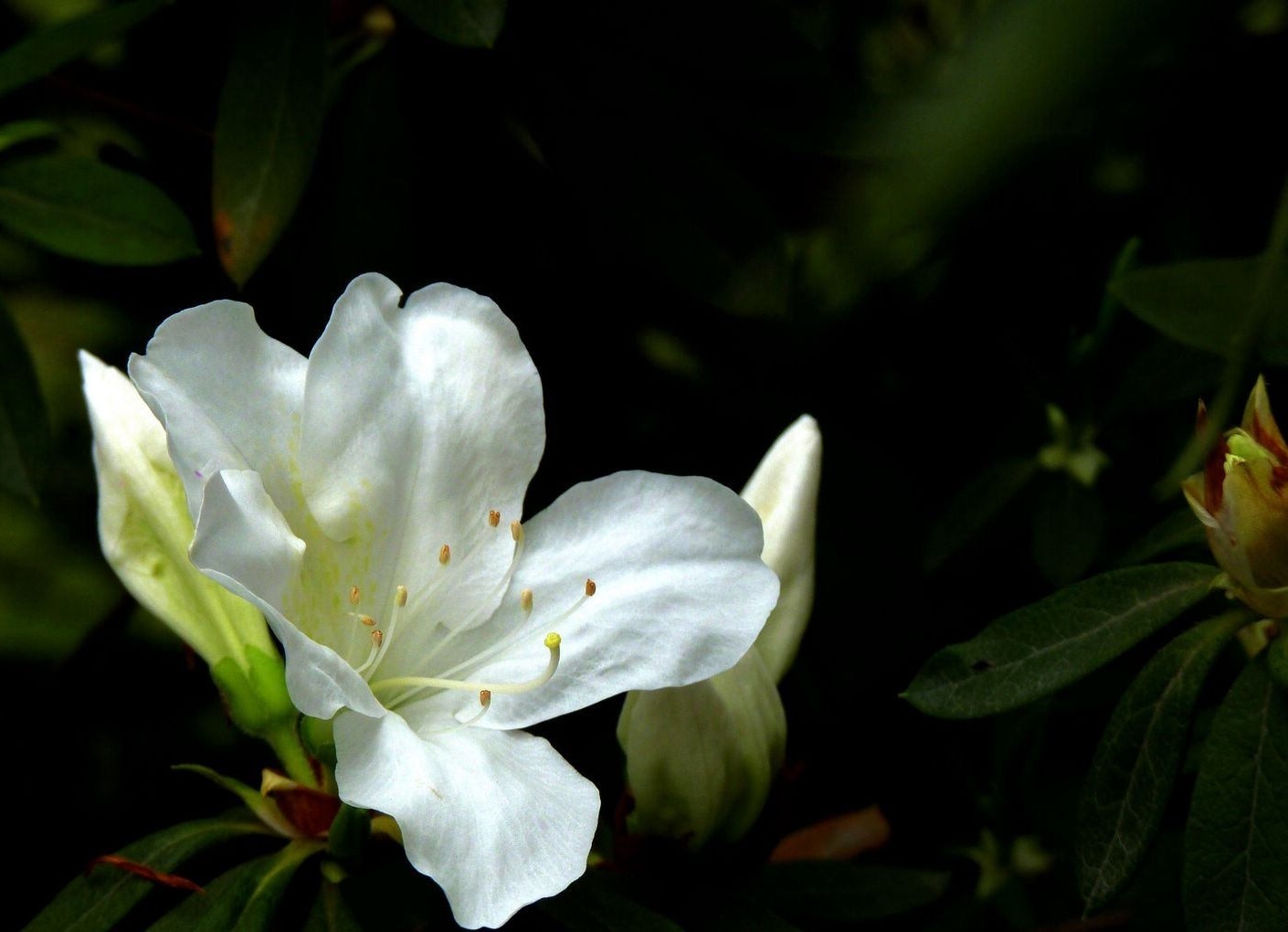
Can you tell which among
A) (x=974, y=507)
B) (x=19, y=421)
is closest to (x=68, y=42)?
(x=19, y=421)

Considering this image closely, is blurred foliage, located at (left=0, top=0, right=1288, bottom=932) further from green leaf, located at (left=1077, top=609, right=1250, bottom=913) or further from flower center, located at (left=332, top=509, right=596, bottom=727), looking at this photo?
flower center, located at (left=332, top=509, right=596, bottom=727)

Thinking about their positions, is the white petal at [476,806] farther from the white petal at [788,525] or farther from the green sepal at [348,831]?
the white petal at [788,525]

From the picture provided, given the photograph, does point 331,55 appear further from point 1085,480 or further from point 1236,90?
point 1236,90

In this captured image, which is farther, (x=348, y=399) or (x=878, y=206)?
(x=348, y=399)

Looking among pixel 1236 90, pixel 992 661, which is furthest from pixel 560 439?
pixel 1236 90

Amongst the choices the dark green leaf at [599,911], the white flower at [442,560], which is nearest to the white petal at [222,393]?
the white flower at [442,560]

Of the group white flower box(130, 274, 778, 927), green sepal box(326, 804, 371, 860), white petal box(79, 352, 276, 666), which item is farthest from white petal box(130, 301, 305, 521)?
green sepal box(326, 804, 371, 860)
